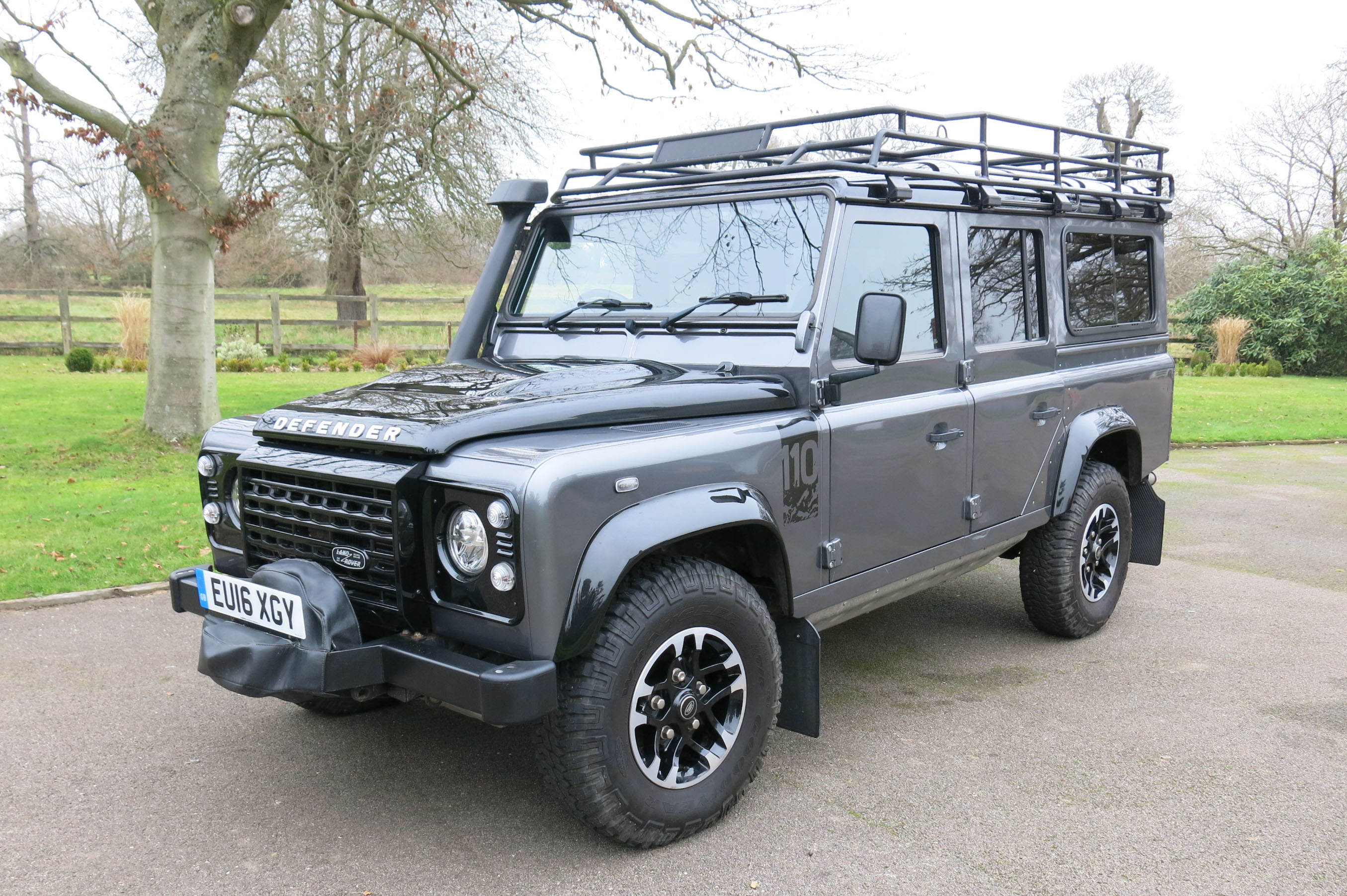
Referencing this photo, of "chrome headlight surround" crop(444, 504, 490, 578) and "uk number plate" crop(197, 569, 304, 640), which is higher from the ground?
"chrome headlight surround" crop(444, 504, 490, 578)

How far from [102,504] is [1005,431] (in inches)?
269

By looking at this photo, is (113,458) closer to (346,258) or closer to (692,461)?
(692,461)

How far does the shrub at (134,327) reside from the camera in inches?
750

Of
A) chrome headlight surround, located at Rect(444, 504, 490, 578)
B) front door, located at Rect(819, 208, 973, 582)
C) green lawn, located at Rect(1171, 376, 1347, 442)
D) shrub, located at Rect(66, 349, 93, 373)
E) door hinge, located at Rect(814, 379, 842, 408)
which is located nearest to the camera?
chrome headlight surround, located at Rect(444, 504, 490, 578)

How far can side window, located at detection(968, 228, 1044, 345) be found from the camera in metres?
4.58

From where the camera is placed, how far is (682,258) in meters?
4.18

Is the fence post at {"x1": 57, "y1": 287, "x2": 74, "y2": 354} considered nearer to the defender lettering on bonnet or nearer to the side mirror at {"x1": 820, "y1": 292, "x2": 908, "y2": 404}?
the defender lettering on bonnet

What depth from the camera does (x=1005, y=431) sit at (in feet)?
15.3

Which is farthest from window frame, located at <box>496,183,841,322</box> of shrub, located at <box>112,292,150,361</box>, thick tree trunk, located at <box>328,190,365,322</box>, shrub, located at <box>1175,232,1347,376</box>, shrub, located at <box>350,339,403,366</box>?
shrub, located at <box>1175,232,1347,376</box>

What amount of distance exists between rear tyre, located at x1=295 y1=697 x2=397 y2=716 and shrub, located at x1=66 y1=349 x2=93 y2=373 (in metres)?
16.5

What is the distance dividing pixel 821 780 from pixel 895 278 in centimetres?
199

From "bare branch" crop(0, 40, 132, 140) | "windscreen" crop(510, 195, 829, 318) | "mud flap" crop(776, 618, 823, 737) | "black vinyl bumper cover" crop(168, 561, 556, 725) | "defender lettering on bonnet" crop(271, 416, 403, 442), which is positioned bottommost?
"mud flap" crop(776, 618, 823, 737)

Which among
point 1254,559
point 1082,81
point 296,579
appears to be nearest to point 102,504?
point 296,579

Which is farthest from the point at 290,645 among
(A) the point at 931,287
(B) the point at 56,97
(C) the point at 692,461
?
(B) the point at 56,97
